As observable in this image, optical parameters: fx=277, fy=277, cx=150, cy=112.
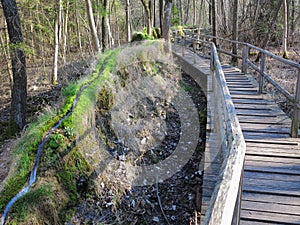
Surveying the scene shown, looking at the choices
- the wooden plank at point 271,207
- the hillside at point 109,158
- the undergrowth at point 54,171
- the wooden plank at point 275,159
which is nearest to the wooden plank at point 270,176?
the wooden plank at point 275,159

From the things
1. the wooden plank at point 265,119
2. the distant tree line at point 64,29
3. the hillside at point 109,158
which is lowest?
the hillside at point 109,158

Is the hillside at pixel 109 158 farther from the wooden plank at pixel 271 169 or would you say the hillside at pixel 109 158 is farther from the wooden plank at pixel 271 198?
the wooden plank at pixel 271 198

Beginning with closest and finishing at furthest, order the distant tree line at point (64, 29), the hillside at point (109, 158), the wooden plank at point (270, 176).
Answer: the wooden plank at point (270, 176), the hillside at point (109, 158), the distant tree line at point (64, 29)

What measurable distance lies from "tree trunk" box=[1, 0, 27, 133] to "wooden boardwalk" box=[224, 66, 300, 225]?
6710 millimetres

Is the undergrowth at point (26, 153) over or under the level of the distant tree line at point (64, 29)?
under

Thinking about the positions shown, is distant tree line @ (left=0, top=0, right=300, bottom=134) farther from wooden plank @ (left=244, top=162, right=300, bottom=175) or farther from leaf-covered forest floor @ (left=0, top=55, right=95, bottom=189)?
wooden plank @ (left=244, top=162, right=300, bottom=175)

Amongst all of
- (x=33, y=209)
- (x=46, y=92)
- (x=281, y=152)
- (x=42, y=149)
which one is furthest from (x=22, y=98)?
(x=281, y=152)

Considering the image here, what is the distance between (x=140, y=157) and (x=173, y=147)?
126 centimetres

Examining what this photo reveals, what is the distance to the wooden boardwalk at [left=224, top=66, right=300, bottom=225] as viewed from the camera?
3.04 metres

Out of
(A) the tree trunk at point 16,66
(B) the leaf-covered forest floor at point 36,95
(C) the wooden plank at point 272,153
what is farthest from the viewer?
(A) the tree trunk at point 16,66

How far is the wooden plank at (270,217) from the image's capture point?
9.54 ft

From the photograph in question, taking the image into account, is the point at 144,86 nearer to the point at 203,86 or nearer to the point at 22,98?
the point at 203,86

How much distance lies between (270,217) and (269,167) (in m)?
1.05

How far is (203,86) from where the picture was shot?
10594 mm
